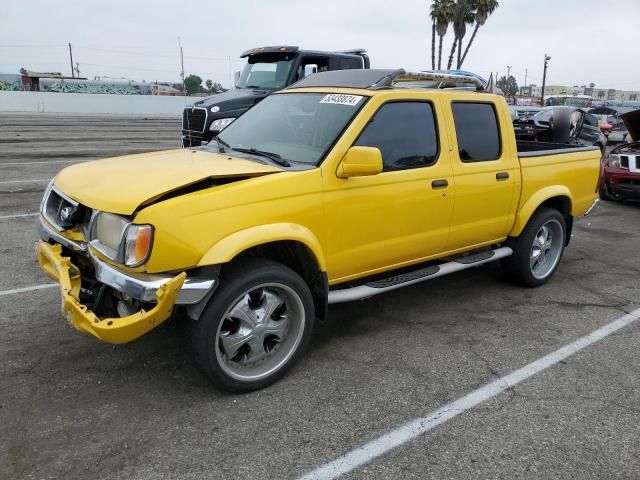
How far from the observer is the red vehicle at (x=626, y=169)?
31.6ft

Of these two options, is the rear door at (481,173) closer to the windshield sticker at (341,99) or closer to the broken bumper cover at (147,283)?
the windshield sticker at (341,99)

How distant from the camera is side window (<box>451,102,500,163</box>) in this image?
14.6ft

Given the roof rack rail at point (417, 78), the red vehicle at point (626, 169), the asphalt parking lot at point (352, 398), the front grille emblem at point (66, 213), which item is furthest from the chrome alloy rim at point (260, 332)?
the red vehicle at point (626, 169)

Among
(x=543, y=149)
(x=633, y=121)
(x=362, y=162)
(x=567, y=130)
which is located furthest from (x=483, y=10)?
(x=362, y=162)

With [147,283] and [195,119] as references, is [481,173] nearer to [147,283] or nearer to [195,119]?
[147,283]

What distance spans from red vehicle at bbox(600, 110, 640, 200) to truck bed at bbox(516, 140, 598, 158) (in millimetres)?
4312

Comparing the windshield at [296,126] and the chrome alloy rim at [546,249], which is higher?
the windshield at [296,126]

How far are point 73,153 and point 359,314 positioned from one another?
1200cm

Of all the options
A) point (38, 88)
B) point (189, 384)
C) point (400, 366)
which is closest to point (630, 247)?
point (400, 366)

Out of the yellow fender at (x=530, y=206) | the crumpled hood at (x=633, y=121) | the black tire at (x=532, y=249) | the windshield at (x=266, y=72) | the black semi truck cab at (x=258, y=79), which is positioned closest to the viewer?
the yellow fender at (x=530, y=206)

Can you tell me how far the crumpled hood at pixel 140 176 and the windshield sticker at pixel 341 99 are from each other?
858 millimetres

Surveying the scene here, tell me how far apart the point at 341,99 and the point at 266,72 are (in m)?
7.45

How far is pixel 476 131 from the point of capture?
4.61m

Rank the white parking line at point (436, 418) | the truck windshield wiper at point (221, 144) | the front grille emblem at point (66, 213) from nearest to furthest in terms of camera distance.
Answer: the white parking line at point (436, 418) → the front grille emblem at point (66, 213) → the truck windshield wiper at point (221, 144)
